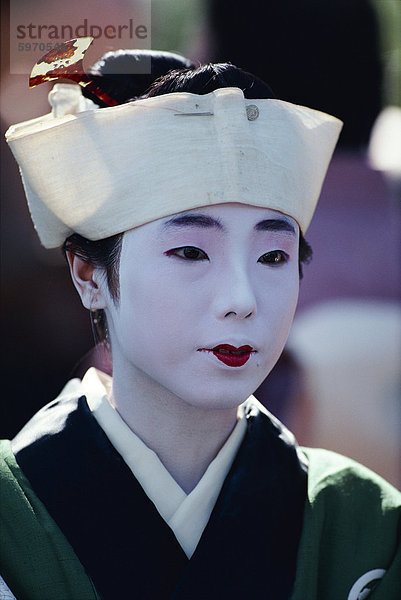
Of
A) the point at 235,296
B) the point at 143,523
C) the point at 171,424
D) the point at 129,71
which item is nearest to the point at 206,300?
the point at 235,296

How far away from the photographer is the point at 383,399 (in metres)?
2.54

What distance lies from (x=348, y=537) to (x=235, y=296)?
580mm

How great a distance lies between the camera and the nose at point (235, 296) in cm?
118

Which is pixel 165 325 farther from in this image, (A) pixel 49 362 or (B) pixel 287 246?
(A) pixel 49 362

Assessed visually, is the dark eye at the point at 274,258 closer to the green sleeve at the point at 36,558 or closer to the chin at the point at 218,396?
the chin at the point at 218,396

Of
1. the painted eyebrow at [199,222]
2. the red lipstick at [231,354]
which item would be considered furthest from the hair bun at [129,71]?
the red lipstick at [231,354]

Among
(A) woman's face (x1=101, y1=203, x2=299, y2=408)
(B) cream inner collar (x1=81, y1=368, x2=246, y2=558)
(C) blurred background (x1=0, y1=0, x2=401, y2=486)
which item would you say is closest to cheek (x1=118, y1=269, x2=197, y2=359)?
(A) woman's face (x1=101, y1=203, x2=299, y2=408)

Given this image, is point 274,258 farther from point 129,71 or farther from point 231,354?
point 129,71

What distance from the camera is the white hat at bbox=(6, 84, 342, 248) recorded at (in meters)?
1.23

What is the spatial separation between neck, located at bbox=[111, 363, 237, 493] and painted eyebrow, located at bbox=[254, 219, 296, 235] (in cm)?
37

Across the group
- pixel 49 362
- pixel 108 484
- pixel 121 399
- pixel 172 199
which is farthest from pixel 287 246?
pixel 49 362

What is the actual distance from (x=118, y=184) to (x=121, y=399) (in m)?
0.44

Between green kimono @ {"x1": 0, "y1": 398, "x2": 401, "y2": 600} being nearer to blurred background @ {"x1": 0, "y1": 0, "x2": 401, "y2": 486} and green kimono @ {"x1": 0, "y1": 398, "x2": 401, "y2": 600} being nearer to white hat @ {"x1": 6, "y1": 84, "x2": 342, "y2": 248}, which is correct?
white hat @ {"x1": 6, "y1": 84, "x2": 342, "y2": 248}

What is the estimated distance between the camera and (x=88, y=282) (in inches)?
55.7
